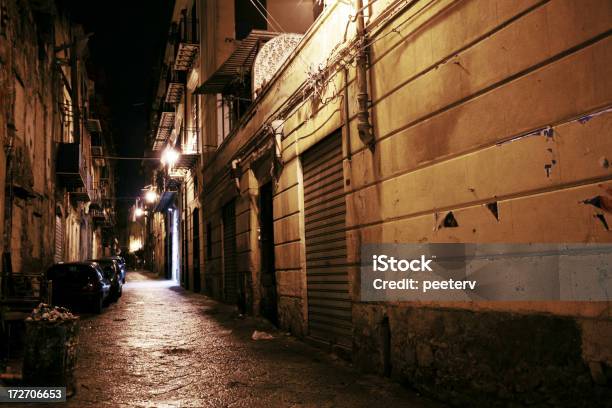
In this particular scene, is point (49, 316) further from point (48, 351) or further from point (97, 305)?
point (97, 305)

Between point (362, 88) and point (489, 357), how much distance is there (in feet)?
12.4

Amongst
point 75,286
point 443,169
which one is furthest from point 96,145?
point 443,169

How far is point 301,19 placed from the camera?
1426 centimetres

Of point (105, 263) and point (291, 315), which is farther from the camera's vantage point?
point (105, 263)

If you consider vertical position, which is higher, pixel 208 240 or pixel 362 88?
pixel 362 88

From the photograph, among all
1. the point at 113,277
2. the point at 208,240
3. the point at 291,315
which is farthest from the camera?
the point at 208,240

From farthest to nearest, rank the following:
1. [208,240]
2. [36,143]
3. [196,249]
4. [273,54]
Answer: [196,249] < [208,240] < [36,143] < [273,54]

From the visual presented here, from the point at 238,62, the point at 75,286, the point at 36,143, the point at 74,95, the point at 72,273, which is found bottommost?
the point at 75,286

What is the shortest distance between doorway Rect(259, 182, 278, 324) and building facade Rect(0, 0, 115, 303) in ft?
15.5

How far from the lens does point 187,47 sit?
2195 centimetres

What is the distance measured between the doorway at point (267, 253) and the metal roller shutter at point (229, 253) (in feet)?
10.7

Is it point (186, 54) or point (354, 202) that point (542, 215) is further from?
point (186, 54)

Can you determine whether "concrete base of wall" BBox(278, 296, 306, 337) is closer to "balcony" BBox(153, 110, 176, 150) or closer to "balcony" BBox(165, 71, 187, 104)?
"balcony" BBox(165, 71, 187, 104)

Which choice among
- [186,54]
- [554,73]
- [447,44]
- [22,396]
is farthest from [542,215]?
[186,54]
